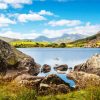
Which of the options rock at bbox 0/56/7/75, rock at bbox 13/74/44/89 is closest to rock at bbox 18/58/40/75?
rock at bbox 0/56/7/75

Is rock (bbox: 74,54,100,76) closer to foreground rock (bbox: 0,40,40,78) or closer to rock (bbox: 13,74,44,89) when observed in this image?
foreground rock (bbox: 0,40,40,78)

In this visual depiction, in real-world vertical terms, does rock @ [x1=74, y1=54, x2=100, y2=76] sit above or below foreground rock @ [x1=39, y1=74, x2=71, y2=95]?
above

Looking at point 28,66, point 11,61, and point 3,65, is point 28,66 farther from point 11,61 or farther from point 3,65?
point 3,65

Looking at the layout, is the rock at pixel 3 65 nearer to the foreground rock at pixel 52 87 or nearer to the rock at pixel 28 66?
the rock at pixel 28 66

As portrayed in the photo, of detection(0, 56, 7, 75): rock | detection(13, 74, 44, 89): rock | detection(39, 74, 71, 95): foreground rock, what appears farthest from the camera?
detection(0, 56, 7, 75): rock

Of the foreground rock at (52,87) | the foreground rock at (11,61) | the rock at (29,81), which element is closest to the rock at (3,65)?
the foreground rock at (11,61)

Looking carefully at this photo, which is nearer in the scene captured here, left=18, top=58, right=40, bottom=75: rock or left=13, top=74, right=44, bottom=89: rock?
left=13, top=74, right=44, bottom=89: rock

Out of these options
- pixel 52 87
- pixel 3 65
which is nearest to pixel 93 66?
A: pixel 3 65

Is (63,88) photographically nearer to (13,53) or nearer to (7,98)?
(7,98)

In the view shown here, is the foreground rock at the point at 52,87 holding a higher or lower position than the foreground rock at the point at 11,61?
lower

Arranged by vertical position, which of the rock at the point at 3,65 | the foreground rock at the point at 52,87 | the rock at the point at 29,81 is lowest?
the foreground rock at the point at 52,87

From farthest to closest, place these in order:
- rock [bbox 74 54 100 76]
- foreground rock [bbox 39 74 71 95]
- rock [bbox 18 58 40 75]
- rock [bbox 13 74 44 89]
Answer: rock [bbox 18 58 40 75], rock [bbox 74 54 100 76], rock [bbox 13 74 44 89], foreground rock [bbox 39 74 71 95]

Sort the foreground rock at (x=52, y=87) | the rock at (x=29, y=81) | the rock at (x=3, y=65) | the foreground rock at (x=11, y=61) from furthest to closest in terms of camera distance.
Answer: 1. the foreground rock at (x=11, y=61)
2. the rock at (x=3, y=65)
3. the rock at (x=29, y=81)
4. the foreground rock at (x=52, y=87)

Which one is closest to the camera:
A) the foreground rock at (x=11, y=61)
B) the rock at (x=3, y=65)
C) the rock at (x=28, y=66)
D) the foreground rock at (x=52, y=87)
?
the foreground rock at (x=52, y=87)
